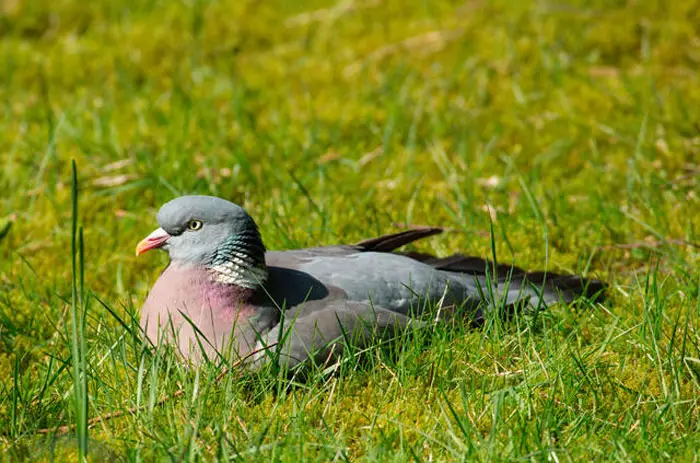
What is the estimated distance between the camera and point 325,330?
355 cm

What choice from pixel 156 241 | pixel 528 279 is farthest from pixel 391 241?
pixel 156 241

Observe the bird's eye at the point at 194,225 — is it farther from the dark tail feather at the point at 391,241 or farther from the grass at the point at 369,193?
the dark tail feather at the point at 391,241

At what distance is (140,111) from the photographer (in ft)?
19.5

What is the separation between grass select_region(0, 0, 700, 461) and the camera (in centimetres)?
315

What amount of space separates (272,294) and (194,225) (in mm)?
412

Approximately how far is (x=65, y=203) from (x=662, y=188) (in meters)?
3.08

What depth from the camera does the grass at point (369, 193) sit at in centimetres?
315

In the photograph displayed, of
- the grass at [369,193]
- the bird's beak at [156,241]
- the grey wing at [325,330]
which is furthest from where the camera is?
the bird's beak at [156,241]

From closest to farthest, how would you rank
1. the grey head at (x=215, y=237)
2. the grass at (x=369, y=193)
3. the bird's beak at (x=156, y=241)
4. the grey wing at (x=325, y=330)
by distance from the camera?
1. the grass at (x=369, y=193)
2. the grey wing at (x=325, y=330)
3. the grey head at (x=215, y=237)
4. the bird's beak at (x=156, y=241)

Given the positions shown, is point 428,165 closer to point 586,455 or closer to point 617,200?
point 617,200

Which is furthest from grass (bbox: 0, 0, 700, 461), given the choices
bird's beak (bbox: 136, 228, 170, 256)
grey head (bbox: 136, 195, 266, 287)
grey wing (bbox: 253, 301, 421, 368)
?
grey head (bbox: 136, 195, 266, 287)

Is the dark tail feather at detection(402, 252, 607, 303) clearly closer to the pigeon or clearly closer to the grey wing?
the pigeon

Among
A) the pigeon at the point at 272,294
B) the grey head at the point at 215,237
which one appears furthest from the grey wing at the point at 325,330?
the grey head at the point at 215,237

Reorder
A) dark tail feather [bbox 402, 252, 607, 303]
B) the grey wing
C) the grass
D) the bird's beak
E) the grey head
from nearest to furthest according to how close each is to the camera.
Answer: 1. the grass
2. the grey wing
3. the grey head
4. the bird's beak
5. dark tail feather [bbox 402, 252, 607, 303]
